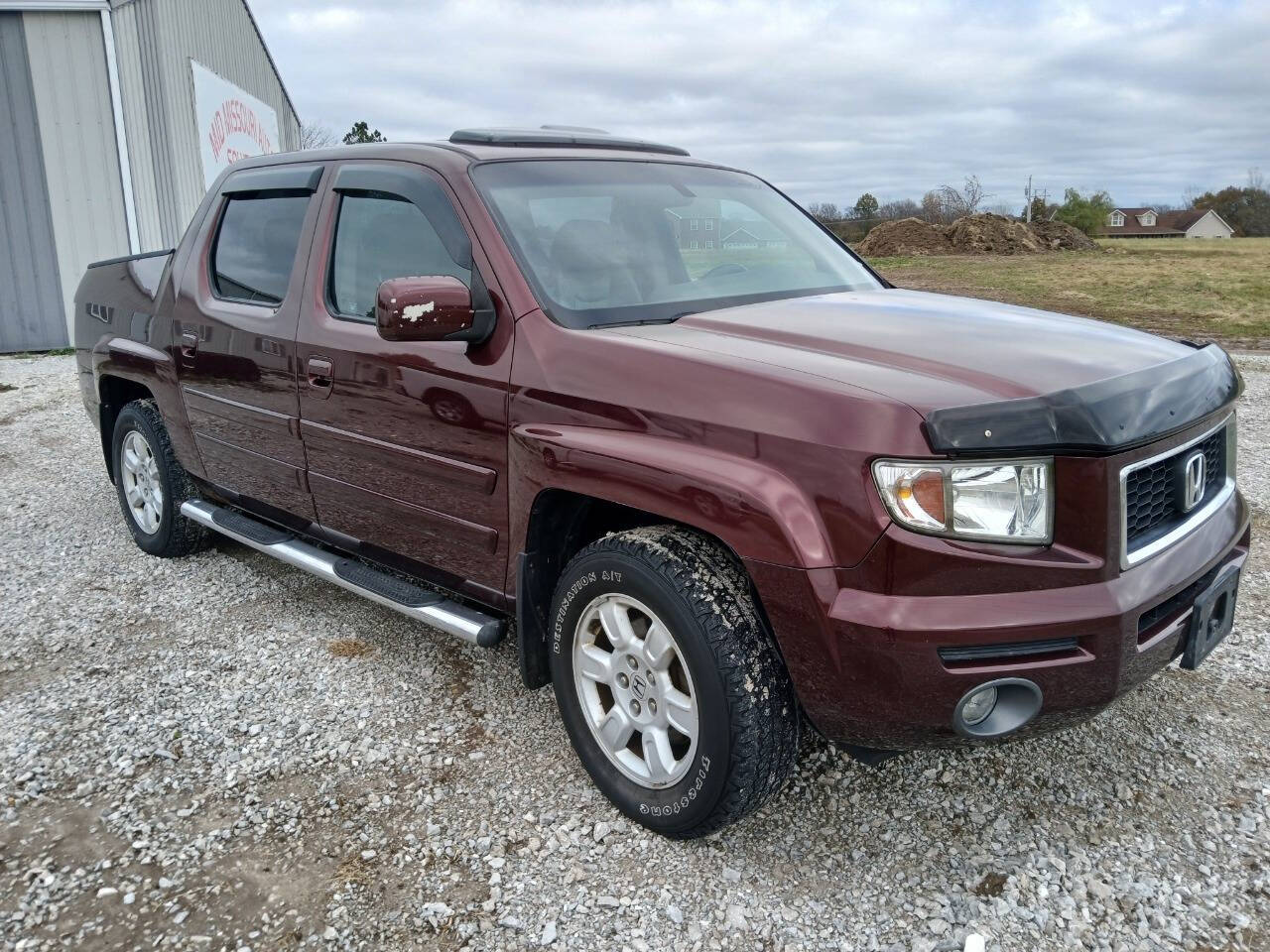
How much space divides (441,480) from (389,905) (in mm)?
1233

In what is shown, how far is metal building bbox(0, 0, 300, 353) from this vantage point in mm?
12266

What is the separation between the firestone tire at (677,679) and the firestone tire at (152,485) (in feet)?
8.98

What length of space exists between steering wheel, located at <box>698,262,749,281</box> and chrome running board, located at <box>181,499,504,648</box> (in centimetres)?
131

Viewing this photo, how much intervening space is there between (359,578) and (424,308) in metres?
1.19

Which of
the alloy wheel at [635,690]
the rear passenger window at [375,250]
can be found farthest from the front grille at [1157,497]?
the rear passenger window at [375,250]

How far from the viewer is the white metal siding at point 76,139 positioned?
40.3 ft

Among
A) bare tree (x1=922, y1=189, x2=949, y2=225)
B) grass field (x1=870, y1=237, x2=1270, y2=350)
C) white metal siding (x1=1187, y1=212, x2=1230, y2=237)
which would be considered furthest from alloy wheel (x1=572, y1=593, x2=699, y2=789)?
white metal siding (x1=1187, y1=212, x2=1230, y2=237)

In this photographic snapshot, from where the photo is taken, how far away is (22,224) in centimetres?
1262

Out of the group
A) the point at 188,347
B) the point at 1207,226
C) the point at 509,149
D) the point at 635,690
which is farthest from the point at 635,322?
the point at 1207,226

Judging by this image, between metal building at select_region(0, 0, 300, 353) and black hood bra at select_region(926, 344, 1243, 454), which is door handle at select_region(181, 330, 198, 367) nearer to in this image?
black hood bra at select_region(926, 344, 1243, 454)

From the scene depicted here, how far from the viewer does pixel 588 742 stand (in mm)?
2824

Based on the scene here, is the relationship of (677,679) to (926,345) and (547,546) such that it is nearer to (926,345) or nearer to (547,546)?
(547,546)

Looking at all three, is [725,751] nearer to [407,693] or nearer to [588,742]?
[588,742]

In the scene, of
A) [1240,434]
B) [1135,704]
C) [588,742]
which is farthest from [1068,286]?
[588,742]
